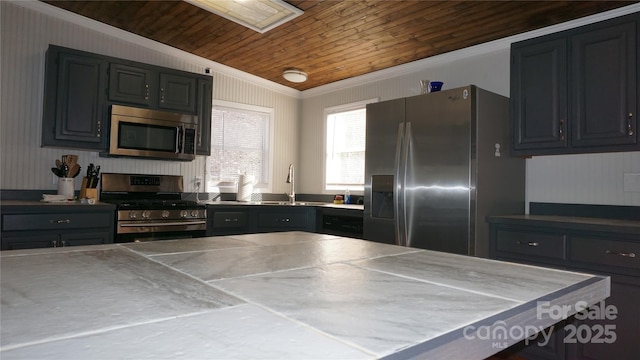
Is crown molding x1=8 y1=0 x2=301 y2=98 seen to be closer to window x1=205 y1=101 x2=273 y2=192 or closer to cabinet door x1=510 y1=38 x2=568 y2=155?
window x1=205 y1=101 x2=273 y2=192

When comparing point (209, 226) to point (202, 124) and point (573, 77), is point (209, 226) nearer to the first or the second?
point (202, 124)

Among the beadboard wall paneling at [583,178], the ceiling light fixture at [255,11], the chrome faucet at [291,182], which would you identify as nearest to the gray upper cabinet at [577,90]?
the beadboard wall paneling at [583,178]

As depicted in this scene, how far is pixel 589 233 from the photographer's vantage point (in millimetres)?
2297

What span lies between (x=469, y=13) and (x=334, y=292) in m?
2.78

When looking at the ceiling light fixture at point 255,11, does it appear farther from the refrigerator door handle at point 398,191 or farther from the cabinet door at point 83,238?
the cabinet door at point 83,238

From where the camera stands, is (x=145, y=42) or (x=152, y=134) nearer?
(x=152, y=134)

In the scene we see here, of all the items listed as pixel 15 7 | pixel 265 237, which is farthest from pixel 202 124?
pixel 265 237

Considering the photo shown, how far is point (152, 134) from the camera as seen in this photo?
377 centimetres

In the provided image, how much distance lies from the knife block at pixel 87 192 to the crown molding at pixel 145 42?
1.40 meters

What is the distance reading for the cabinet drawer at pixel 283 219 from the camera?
4.05 meters

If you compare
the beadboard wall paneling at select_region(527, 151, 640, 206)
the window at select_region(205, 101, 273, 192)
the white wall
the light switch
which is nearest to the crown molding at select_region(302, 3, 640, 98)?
the white wall

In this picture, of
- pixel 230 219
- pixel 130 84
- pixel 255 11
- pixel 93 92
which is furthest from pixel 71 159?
pixel 255 11

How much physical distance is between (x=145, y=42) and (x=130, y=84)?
655 millimetres

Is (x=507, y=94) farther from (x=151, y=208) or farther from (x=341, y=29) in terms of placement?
(x=151, y=208)
